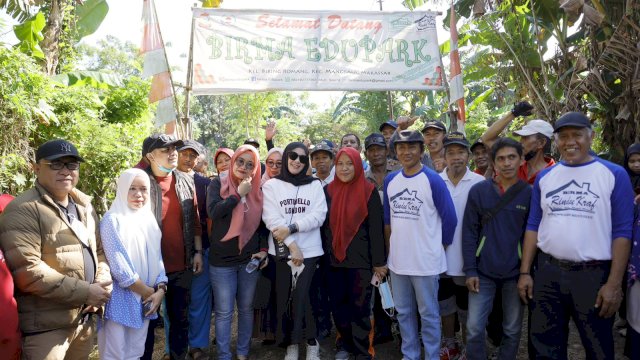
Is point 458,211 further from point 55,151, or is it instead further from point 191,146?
point 55,151

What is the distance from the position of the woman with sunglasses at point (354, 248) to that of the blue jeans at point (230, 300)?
765mm

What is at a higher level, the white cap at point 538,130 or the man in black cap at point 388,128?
the man in black cap at point 388,128

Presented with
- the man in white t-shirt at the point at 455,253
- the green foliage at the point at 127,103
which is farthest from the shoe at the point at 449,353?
the green foliage at the point at 127,103

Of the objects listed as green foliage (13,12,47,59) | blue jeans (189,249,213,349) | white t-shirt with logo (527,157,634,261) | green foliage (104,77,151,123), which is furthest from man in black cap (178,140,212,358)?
green foliage (13,12,47,59)

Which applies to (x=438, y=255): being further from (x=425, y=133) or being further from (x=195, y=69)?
(x=195, y=69)

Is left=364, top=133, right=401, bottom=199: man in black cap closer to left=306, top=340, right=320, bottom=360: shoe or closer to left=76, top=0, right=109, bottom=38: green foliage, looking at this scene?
left=306, top=340, right=320, bottom=360: shoe

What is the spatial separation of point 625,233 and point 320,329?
2535 mm

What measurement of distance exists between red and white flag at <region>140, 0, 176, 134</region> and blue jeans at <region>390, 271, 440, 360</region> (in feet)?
10.8

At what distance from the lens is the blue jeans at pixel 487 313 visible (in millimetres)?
3307

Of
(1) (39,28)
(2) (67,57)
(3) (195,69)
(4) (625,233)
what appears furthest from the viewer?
(2) (67,57)

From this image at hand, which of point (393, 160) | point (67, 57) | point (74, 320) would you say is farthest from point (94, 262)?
point (67, 57)

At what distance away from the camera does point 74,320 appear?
2711 mm

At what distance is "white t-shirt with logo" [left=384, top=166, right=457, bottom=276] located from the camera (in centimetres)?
343

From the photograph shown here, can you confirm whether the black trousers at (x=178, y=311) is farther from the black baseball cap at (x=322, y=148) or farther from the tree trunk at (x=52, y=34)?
the tree trunk at (x=52, y=34)
